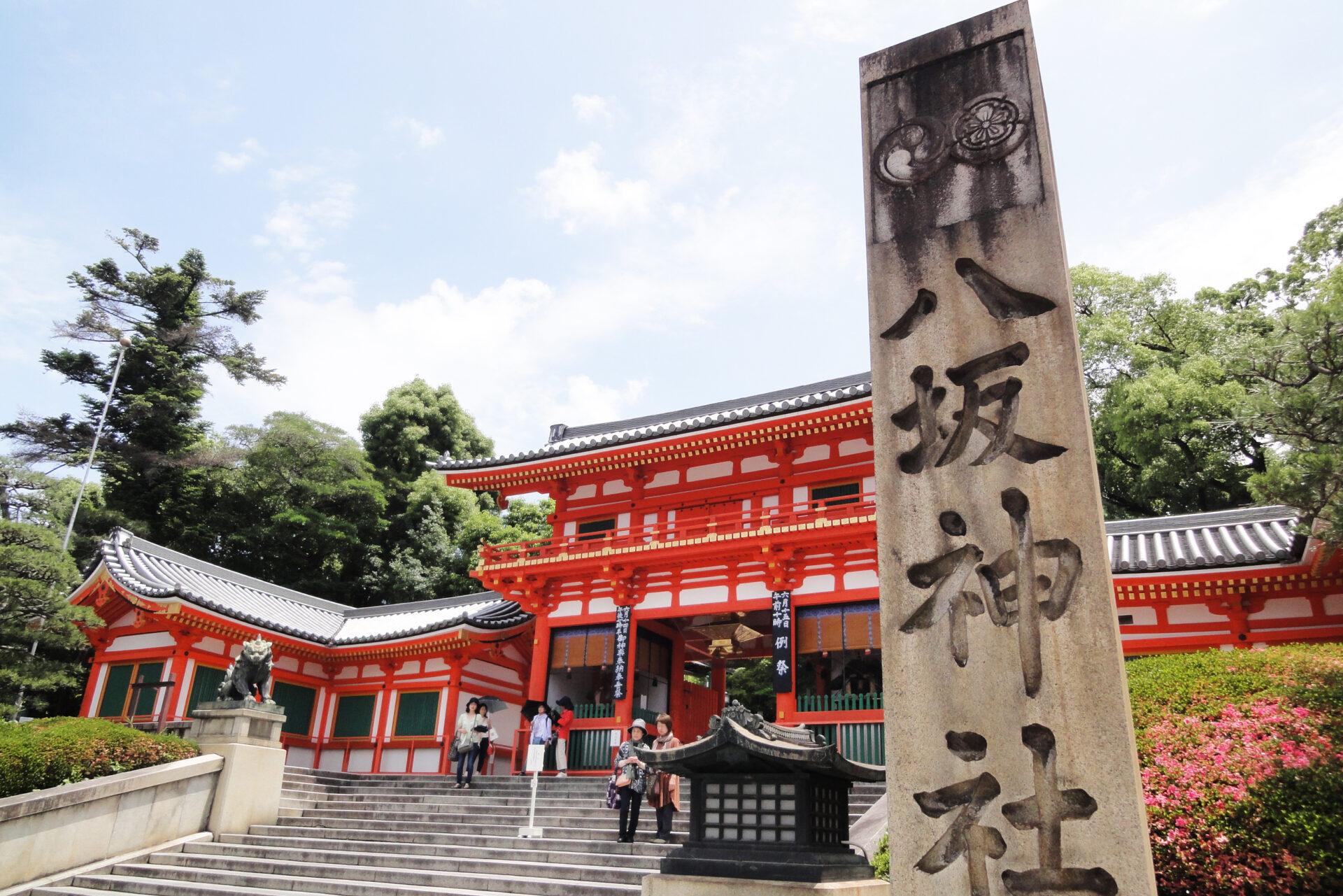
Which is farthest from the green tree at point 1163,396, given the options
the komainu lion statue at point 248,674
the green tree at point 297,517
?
the green tree at point 297,517

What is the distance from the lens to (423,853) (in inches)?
384

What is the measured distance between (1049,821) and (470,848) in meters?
7.87

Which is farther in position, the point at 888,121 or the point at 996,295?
the point at 888,121

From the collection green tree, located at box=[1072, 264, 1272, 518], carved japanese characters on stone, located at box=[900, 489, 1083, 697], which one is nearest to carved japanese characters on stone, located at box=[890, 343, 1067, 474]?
carved japanese characters on stone, located at box=[900, 489, 1083, 697]

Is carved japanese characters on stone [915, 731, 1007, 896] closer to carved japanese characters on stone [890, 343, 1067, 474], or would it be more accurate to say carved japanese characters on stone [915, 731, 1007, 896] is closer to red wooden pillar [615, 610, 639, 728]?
carved japanese characters on stone [890, 343, 1067, 474]

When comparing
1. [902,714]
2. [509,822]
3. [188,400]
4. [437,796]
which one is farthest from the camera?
[188,400]

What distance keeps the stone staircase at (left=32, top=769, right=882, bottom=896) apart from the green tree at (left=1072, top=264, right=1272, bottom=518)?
1552 cm

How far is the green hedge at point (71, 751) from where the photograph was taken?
8711 mm

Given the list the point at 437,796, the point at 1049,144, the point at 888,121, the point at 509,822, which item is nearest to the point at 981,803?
the point at 1049,144

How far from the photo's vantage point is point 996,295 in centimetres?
413

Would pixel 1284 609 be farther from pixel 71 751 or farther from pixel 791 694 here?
pixel 71 751

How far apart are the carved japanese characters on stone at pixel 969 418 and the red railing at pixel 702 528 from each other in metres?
9.57

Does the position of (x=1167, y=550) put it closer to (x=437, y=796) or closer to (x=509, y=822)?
(x=509, y=822)

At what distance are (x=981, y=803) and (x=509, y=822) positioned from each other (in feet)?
29.6
